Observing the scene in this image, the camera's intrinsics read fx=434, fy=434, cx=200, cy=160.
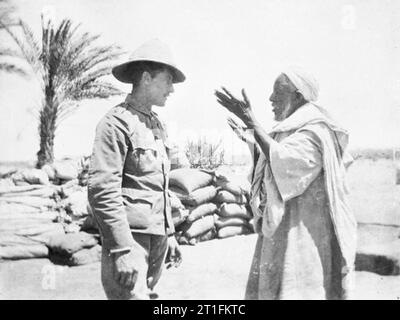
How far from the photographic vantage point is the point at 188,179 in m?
4.75

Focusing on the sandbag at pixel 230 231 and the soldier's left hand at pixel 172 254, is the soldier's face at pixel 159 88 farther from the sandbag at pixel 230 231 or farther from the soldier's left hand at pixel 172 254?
the sandbag at pixel 230 231

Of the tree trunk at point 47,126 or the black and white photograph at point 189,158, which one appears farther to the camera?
the tree trunk at point 47,126

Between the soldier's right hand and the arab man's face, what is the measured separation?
1.41 m

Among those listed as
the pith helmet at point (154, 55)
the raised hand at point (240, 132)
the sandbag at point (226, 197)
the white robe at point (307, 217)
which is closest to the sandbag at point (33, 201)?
the sandbag at point (226, 197)

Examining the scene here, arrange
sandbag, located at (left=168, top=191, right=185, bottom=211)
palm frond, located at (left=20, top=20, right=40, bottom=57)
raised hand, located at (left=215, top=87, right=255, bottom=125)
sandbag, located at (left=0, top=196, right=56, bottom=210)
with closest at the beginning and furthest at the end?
raised hand, located at (left=215, top=87, right=255, bottom=125) < sandbag, located at (left=168, top=191, right=185, bottom=211) < palm frond, located at (left=20, top=20, right=40, bottom=57) < sandbag, located at (left=0, top=196, right=56, bottom=210)

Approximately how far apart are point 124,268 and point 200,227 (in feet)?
8.35

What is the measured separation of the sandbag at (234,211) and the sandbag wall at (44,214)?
4.95 ft

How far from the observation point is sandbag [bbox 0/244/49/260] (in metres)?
3.90

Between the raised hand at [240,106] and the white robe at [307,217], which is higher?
the raised hand at [240,106]

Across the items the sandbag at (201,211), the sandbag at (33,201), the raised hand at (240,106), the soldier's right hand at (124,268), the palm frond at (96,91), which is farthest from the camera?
the sandbag at (201,211)

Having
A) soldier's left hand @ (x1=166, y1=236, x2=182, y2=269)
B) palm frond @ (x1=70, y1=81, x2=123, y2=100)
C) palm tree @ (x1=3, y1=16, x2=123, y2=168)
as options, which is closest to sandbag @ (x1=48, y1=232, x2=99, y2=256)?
palm tree @ (x1=3, y1=16, x2=123, y2=168)

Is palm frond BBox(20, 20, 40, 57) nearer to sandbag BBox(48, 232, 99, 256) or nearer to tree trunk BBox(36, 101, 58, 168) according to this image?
tree trunk BBox(36, 101, 58, 168)

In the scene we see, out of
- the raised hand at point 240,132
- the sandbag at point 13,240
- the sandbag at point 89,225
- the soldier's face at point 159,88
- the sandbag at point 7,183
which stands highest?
the soldier's face at point 159,88

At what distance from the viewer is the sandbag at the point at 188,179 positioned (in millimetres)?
4734
